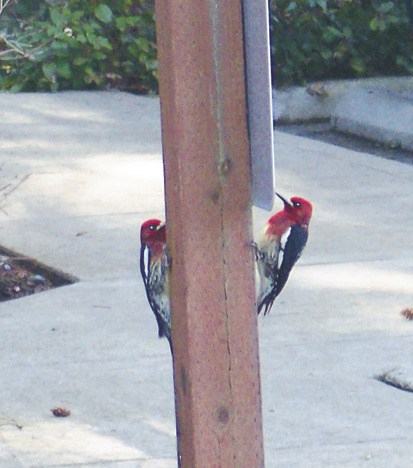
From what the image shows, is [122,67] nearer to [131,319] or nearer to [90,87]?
[90,87]

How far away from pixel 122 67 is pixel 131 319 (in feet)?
22.0

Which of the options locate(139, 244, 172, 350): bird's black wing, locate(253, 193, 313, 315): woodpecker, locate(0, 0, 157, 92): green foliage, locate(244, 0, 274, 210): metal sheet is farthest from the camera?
locate(0, 0, 157, 92): green foliage

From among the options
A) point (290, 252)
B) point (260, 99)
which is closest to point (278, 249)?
point (290, 252)

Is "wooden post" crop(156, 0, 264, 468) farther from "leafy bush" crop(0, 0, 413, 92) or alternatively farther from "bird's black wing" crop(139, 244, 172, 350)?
"leafy bush" crop(0, 0, 413, 92)

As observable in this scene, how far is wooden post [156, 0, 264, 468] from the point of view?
102 inches

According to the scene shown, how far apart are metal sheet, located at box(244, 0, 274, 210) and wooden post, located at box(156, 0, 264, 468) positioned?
29mm

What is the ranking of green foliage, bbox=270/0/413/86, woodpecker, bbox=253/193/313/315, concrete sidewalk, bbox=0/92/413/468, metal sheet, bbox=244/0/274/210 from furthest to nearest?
1. green foliage, bbox=270/0/413/86
2. concrete sidewalk, bbox=0/92/413/468
3. woodpecker, bbox=253/193/313/315
4. metal sheet, bbox=244/0/274/210

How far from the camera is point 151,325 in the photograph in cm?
518

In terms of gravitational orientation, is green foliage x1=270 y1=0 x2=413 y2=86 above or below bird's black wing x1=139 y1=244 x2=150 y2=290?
below

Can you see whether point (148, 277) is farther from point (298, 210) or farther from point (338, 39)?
point (338, 39)

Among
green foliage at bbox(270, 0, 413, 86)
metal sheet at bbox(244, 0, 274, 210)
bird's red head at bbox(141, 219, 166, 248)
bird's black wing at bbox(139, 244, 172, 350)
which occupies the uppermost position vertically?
metal sheet at bbox(244, 0, 274, 210)

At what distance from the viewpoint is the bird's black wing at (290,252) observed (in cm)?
321

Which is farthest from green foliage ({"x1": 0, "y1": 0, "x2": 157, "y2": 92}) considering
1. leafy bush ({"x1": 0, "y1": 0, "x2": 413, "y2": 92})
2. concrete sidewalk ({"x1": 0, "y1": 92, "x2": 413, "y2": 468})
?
concrete sidewalk ({"x1": 0, "y1": 92, "x2": 413, "y2": 468})

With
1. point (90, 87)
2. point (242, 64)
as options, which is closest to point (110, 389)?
point (242, 64)
